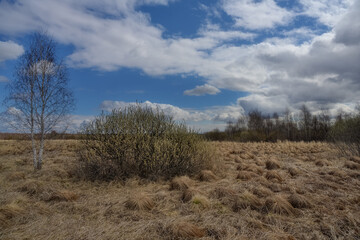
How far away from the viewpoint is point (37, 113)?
9703 millimetres

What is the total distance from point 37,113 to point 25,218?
268 inches

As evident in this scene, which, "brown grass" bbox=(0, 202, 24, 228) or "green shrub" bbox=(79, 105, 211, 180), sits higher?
"green shrub" bbox=(79, 105, 211, 180)

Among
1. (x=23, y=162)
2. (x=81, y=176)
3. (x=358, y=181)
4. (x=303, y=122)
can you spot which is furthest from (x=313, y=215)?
(x=303, y=122)

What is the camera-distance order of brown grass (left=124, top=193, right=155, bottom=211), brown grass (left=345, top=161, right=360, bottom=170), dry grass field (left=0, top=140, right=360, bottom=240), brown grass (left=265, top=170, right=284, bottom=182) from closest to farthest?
dry grass field (left=0, top=140, right=360, bottom=240), brown grass (left=124, top=193, right=155, bottom=211), brown grass (left=265, top=170, right=284, bottom=182), brown grass (left=345, top=161, right=360, bottom=170)

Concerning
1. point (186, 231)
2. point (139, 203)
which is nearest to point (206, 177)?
point (139, 203)

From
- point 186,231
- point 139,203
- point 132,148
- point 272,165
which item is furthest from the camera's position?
point 272,165

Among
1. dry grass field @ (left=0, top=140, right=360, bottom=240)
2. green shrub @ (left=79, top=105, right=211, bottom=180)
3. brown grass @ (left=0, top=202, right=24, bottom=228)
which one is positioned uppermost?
green shrub @ (left=79, top=105, right=211, bottom=180)

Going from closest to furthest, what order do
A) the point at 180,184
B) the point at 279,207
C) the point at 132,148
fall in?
the point at 279,207 < the point at 180,184 < the point at 132,148

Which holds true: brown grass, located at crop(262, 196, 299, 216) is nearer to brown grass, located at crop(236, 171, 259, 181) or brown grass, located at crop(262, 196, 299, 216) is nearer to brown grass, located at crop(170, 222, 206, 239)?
brown grass, located at crop(170, 222, 206, 239)

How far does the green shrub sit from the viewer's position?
7.32m

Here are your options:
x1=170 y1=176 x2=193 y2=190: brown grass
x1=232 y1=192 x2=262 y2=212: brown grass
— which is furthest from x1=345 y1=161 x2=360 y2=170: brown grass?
x1=170 y1=176 x2=193 y2=190: brown grass

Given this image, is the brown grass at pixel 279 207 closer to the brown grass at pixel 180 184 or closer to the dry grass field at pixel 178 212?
the dry grass field at pixel 178 212

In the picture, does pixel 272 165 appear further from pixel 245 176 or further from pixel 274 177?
pixel 245 176

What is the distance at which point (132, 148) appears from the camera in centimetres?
735
